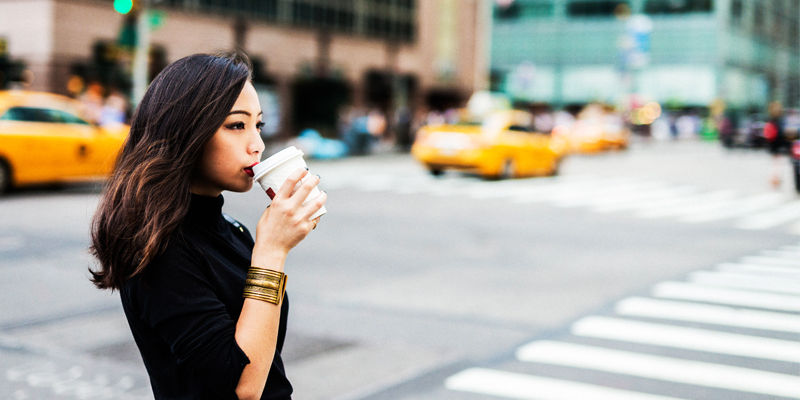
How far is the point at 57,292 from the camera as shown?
7566 mm

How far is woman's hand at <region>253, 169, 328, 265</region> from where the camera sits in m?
1.71

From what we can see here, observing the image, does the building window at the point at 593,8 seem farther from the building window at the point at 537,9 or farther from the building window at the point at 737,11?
the building window at the point at 737,11

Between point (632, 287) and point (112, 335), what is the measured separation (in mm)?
4946

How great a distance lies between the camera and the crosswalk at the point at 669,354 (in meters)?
5.07

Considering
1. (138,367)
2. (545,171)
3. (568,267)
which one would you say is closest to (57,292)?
(138,367)

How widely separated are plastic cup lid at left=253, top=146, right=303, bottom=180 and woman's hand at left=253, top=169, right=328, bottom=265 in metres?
0.04

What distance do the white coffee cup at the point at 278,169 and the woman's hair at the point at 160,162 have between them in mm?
148

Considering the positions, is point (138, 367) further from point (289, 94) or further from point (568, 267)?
point (289, 94)

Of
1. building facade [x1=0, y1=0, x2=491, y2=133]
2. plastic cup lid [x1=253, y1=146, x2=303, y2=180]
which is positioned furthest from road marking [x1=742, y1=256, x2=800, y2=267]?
building facade [x1=0, y1=0, x2=491, y2=133]

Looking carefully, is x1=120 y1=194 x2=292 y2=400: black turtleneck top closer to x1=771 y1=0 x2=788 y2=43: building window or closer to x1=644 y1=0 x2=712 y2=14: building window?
x1=644 y1=0 x2=712 y2=14: building window

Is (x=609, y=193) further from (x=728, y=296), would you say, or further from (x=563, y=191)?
(x=728, y=296)

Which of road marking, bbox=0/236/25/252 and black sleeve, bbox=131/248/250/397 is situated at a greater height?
black sleeve, bbox=131/248/250/397

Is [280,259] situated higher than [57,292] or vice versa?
[280,259]

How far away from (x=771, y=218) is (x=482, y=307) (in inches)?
368
